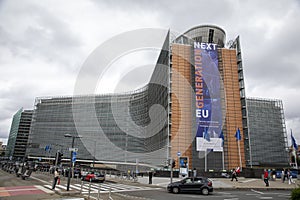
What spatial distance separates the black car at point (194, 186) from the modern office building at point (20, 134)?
134724 millimetres

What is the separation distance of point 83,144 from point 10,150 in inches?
2711

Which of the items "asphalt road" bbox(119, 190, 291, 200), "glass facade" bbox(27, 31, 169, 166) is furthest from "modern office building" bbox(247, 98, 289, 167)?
"asphalt road" bbox(119, 190, 291, 200)

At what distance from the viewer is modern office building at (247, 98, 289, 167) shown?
9381 cm

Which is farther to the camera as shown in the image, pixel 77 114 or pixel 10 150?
pixel 10 150

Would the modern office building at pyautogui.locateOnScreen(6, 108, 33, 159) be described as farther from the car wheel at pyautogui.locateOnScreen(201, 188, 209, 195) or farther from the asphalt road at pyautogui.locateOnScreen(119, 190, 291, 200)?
the car wheel at pyautogui.locateOnScreen(201, 188, 209, 195)

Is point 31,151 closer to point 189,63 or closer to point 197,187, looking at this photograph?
point 189,63

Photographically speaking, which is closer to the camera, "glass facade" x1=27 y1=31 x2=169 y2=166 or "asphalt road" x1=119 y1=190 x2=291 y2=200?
"asphalt road" x1=119 y1=190 x2=291 y2=200

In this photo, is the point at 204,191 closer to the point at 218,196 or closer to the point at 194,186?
the point at 194,186

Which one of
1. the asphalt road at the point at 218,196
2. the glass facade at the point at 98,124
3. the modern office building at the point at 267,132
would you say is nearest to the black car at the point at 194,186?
the asphalt road at the point at 218,196

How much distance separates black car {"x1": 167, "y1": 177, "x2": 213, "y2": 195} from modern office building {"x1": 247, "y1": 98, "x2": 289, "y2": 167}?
8258 centimetres

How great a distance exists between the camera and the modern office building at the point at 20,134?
439 ft

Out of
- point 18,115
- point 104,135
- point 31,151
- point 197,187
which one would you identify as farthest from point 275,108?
point 18,115

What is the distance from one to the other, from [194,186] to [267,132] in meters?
90.7

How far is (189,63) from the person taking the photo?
2170 inches
